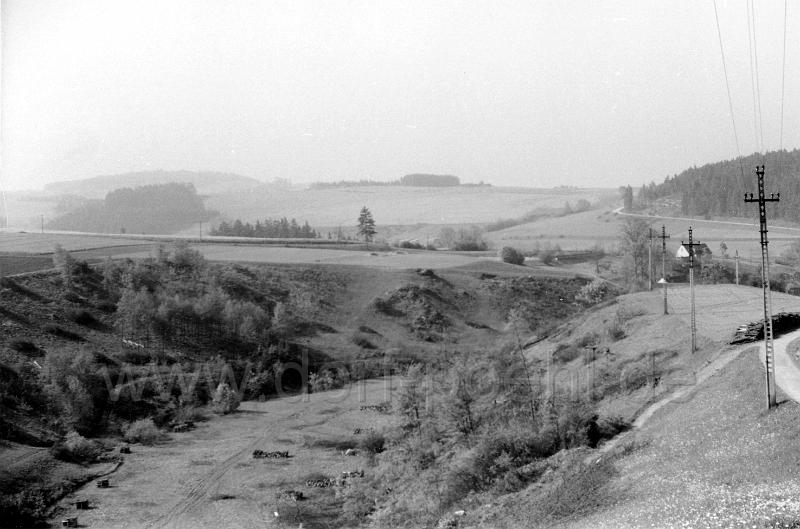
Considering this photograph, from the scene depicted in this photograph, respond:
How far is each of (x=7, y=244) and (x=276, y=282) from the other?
2206cm

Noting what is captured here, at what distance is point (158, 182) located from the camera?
416ft

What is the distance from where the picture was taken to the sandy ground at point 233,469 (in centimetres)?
2458

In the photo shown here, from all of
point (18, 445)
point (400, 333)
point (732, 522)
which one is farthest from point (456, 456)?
point (400, 333)

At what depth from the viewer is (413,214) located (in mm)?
127875

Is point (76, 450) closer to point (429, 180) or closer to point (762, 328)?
point (762, 328)

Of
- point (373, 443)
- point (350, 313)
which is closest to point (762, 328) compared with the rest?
point (373, 443)

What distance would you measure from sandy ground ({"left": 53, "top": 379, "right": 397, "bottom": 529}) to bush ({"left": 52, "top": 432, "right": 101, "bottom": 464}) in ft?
4.76

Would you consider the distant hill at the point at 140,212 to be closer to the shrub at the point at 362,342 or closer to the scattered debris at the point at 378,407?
the shrub at the point at 362,342

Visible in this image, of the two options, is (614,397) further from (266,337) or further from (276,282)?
(276,282)

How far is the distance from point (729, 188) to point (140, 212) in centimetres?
7827

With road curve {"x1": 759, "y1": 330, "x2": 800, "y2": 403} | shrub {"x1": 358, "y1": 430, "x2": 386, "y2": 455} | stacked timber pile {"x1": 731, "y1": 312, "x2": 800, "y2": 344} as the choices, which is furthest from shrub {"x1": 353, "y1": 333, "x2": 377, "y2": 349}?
road curve {"x1": 759, "y1": 330, "x2": 800, "y2": 403}

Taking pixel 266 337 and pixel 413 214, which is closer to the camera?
pixel 266 337

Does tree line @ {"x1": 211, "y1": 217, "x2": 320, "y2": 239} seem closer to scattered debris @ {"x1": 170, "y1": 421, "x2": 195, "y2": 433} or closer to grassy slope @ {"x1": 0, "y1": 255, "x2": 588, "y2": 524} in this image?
grassy slope @ {"x1": 0, "y1": 255, "x2": 588, "y2": 524}

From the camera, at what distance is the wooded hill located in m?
71.9
